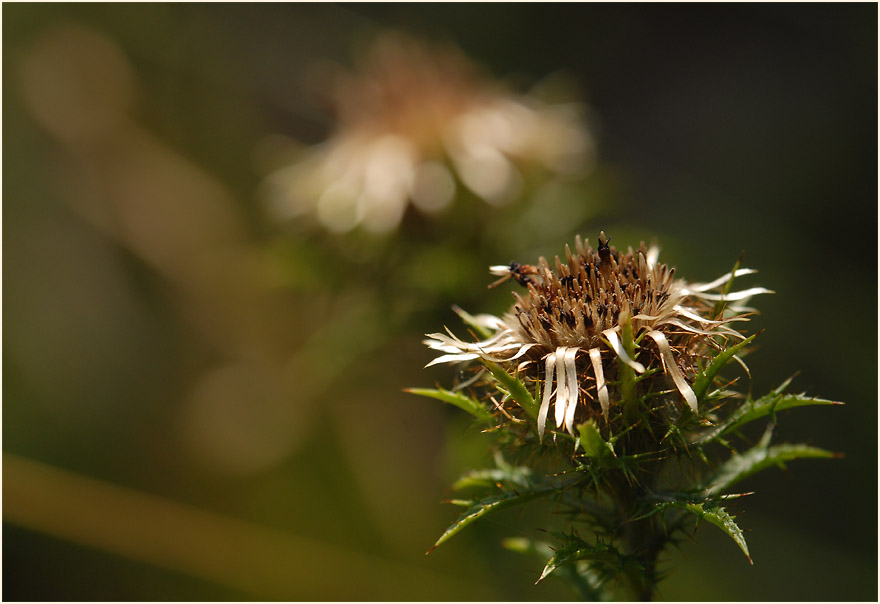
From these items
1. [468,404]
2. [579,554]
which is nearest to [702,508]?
[579,554]

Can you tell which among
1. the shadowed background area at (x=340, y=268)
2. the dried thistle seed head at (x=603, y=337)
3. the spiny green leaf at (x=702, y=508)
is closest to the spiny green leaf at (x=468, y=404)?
the dried thistle seed head at (x=603, y=337)

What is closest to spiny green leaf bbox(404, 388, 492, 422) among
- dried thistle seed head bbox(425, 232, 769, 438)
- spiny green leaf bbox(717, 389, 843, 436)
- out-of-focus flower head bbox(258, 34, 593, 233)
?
dried thistle seed head bbox(425, 232, 769, 438)

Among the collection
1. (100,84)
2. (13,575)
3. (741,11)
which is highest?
(741,11)

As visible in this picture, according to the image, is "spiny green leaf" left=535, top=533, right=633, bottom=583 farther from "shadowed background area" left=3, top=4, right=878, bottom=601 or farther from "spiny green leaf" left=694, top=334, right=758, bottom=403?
"shadowed background area" left=3, top=4, right=878, bottom=601

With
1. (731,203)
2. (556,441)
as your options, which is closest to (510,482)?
(556,441)

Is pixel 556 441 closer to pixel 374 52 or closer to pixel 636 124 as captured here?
pixel 374 52

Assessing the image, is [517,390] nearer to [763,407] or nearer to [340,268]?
[763,407]
